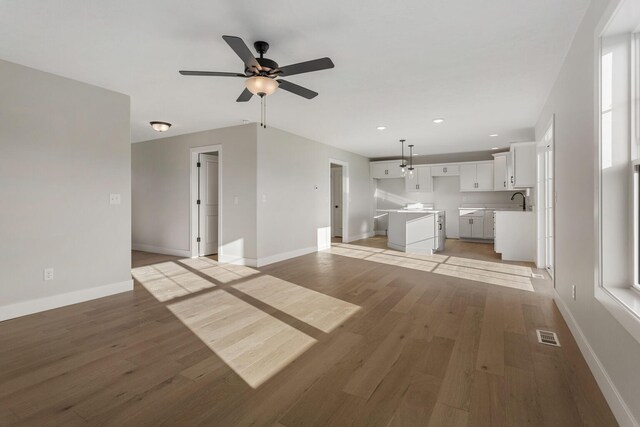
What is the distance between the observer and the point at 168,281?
4402 millimetres

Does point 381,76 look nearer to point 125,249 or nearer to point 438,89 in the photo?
point 438,89

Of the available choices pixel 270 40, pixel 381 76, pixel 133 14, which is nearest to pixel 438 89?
pixel 381 76

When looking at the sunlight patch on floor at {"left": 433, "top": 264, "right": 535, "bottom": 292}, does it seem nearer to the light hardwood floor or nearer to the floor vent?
the light hardwood floor

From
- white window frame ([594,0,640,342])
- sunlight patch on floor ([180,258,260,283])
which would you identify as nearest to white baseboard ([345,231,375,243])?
sunlight patch on floor ([180,258,260,283])

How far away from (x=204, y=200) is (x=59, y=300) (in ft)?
10.8

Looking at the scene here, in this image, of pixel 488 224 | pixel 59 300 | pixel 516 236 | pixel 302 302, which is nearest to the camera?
pixel 59 300

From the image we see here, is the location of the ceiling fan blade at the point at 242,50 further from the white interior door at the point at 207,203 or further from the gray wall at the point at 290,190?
the white interior door at the point at 207,203

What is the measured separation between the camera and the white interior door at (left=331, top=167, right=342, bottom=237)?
9609 mm

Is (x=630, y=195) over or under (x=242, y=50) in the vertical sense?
under

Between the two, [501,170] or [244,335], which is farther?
[501,170]

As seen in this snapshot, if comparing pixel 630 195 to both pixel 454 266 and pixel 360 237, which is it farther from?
pixel 360 237

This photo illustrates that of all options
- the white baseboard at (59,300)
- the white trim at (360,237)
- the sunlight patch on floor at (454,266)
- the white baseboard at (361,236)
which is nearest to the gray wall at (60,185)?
the white baseboard at (59,300)

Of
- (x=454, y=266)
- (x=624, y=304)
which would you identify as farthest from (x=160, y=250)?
(x=624, y=304)

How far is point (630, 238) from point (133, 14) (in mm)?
3505
